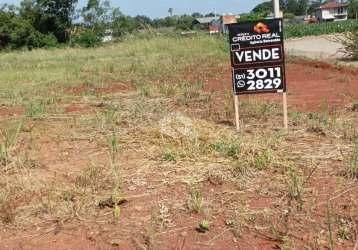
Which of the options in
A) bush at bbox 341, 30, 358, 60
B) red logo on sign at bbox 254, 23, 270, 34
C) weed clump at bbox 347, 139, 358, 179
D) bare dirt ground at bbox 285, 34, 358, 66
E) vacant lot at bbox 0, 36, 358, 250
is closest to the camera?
vacant lot at bbox 0, 36, 358, 250

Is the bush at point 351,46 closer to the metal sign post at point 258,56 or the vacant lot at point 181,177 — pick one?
the vacant lot at point 181,177

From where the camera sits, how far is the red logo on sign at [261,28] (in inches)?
191

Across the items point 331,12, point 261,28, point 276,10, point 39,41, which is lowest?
point 261,28

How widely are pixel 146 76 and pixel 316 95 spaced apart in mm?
5076

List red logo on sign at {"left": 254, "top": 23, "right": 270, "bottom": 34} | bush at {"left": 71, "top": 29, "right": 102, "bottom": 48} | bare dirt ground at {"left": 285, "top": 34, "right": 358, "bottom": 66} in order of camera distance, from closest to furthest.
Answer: red logo on sign at {"left": 254, "top": 23, "right": 270, "bottom": 34} < bare dirt ground at {"left": 285, "top": 34, "right": 358, "bottom": 66} < bush at {"left": 71, "top": 29, "right": 102, "bottom": 48}

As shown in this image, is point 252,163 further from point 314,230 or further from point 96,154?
point 96,154

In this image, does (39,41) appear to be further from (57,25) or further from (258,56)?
(258,56)

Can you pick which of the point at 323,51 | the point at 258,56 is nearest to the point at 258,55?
the point at 258,56

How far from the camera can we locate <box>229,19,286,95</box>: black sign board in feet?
16.0

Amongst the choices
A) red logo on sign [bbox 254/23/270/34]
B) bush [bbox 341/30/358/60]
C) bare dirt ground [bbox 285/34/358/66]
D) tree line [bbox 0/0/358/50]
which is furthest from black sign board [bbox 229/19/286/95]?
tree line [bbox 0/0/358/50]

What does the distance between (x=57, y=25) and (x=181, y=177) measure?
35.0 metres

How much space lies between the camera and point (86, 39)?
110ft

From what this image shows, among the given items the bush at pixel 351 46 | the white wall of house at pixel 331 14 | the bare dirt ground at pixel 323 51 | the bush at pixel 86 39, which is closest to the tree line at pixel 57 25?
the bush at pixel 86 39

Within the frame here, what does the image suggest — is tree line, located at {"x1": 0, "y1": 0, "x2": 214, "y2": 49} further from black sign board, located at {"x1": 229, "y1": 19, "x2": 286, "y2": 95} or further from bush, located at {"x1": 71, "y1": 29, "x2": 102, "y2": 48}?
black sign board, located at {"x1": 229, "y1": 19, "x2": 286, "y2": 95}
